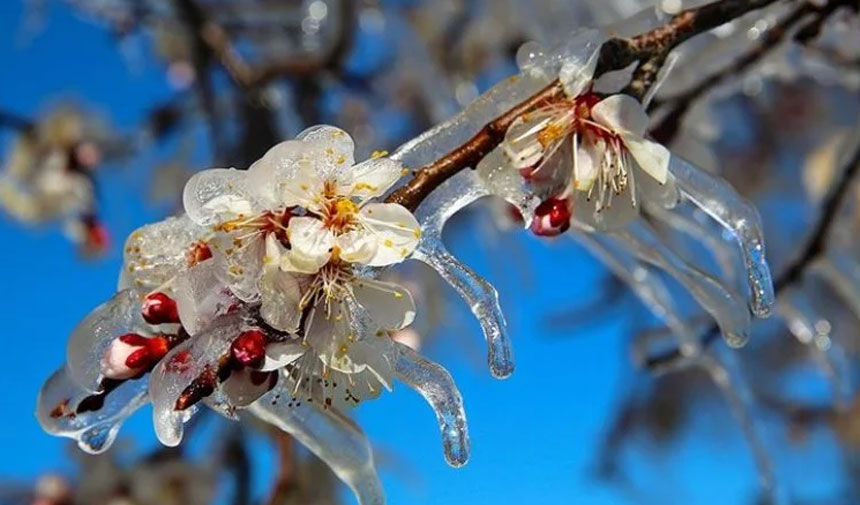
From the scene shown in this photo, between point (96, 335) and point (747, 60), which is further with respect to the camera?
point (747, 60)

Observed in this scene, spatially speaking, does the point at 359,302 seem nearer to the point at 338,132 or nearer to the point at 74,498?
the point at 338,132

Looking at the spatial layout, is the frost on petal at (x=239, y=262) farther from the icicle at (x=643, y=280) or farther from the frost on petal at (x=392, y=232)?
the icicle at (x=643, y=280)

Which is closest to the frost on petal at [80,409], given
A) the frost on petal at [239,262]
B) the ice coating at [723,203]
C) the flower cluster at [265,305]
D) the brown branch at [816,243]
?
the flower cluster at [265,305]

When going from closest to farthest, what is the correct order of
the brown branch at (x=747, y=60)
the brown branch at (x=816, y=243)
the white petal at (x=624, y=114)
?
1. the white petal at (x=624, y=114)
2. the brown branch at (x=747, y=60)
3. the brown branch at (x=816, y=243)

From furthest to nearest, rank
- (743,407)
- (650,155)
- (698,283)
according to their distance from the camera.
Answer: (743,407), (698,283), (650,155)

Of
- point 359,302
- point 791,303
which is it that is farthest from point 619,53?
point 791,303

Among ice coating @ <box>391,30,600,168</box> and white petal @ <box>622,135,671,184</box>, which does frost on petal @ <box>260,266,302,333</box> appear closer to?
ice coating @ <box>391,30,600,168</box>

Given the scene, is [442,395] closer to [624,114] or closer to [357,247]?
[357,247]

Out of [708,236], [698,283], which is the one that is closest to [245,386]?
[698,283]
